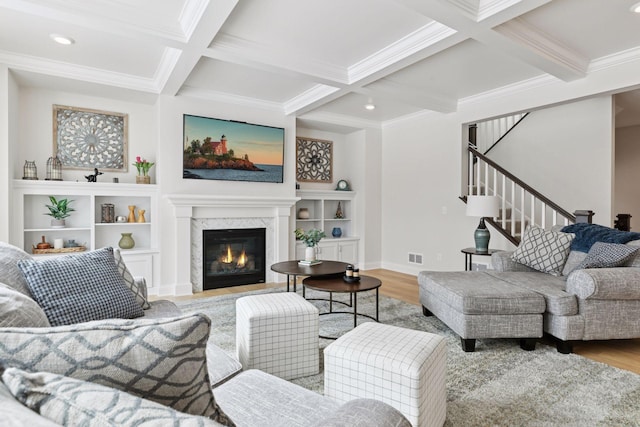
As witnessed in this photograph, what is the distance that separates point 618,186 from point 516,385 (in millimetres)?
6325

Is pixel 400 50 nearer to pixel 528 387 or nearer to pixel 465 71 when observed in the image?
pixel 465 71

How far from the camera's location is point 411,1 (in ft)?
7.81

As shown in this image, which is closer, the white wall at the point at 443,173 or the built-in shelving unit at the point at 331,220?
the white wall at the point at 443,173

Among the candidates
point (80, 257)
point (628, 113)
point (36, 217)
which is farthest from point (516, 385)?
point (628, 113)

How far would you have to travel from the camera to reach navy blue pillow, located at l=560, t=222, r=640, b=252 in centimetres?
308

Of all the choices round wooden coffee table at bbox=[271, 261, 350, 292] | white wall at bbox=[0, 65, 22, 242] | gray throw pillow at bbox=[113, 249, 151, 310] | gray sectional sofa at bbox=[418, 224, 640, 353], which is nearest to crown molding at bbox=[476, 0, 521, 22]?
gray sectional sofa at bbox=[418, 224, 640, 353]

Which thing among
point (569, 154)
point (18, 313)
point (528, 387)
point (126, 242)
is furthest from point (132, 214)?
point (569, 154)

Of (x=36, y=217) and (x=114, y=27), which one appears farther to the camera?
(x=36, y=217)

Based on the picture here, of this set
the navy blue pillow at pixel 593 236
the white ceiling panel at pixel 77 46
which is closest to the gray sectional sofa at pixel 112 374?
the white ceiling panel at pixel 77 46

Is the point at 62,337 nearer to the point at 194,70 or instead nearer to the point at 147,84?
the point at 194,70

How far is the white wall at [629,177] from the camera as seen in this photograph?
648 cm

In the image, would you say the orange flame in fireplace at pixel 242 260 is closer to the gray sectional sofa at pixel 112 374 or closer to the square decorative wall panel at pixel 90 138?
the square decorative wall panel at pixel 90 138

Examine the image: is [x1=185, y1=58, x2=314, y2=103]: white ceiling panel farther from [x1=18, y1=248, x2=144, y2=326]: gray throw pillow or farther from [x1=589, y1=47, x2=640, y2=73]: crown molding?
[x1=589, y1=47, x2=640, y2=73]: crown molding

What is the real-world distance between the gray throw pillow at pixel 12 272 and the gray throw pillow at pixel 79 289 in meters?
0.02
